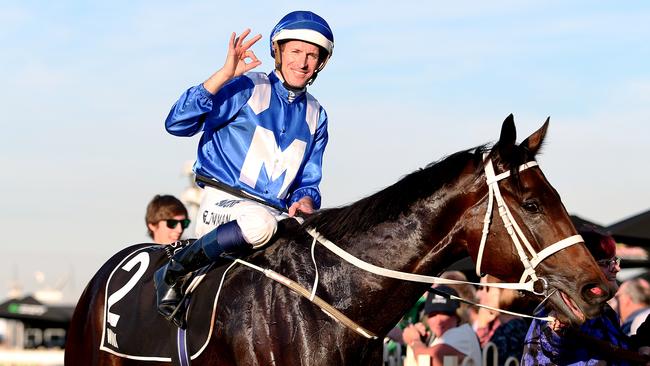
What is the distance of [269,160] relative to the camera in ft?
17.1

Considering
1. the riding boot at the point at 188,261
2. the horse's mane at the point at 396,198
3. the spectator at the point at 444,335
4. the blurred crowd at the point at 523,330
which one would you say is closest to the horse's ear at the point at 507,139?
the horse's mane at the point at 396,198

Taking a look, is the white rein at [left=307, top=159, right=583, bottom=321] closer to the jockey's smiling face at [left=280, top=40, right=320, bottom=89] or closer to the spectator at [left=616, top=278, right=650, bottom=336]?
the jockey's smiling face at [left=280, top=40, right=320, bottom=89]

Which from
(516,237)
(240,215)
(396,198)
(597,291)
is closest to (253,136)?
(240,215)

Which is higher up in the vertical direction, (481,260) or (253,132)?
(253,132)

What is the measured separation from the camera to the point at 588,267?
425cm

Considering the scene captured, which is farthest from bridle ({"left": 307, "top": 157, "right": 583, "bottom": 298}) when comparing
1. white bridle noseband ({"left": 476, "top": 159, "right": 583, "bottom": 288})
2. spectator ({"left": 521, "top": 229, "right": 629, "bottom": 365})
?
spectator ({"left": 521, "top": 229, "right": 629, "bottom": 365})

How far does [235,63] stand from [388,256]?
117cm

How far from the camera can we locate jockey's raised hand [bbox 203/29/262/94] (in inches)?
193

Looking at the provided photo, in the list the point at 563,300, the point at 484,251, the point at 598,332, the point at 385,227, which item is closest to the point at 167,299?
the point at 385,227

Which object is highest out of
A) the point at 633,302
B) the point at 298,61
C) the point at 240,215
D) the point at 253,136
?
the point at 298,61

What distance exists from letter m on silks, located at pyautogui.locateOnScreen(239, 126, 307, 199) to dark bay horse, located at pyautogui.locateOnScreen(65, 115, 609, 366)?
48cm

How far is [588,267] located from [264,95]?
186 cm

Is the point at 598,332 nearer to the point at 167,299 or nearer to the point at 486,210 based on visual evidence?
the point at 486,210

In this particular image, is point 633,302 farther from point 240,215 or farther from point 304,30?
point 240,215
